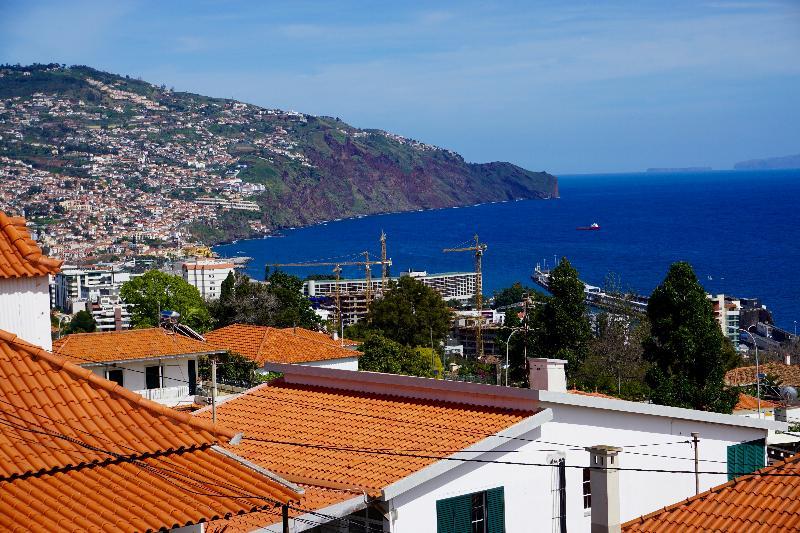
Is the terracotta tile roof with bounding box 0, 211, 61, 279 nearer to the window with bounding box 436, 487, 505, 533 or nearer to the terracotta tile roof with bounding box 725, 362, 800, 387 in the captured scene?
the window with bounding box 436, 487, 505, 533

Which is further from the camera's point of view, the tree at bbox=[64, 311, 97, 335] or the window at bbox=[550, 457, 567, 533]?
the tree at bbox=[64, 311, 97, 335]

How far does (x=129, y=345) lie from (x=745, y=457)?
17578mm

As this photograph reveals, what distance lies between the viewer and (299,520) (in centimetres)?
896

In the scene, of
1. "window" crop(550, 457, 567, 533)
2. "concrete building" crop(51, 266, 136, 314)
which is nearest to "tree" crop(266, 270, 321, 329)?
"window" crop(550, 457, 567, 533)

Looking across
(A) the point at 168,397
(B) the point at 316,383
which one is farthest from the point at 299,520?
(A) the point at 168,397

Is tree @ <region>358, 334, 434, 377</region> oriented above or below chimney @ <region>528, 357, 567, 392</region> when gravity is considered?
below

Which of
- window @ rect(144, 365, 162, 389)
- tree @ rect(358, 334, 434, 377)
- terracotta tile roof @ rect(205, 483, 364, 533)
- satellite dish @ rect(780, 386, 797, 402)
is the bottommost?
satellite dish @ rect(780, 386, 797, 402)

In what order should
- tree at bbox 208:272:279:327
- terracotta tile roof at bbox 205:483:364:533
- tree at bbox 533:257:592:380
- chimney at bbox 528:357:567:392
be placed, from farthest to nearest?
tree at bbox 208:272:279:327 → tree at bbox 533:257:592:380 → chimney at bbox 528:357:567:392 → terracotta tile roof at bbox 205:483:364:533

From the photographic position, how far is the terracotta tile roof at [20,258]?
665cm

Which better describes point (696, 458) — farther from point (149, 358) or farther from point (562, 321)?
point (562, 321)

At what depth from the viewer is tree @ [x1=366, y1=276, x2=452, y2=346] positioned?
55.2 meters

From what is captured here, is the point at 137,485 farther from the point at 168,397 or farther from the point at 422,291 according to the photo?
the point at 422,291

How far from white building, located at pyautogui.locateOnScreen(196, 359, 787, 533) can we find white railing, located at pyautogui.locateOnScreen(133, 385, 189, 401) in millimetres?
13825

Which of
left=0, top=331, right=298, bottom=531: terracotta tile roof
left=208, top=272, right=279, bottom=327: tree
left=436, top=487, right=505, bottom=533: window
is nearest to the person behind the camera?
left=0, top=331, right=298, bottom=531: terracotta tile roof
